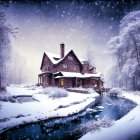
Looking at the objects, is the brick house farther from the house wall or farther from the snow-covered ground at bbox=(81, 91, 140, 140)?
the snow-covered ground at bbox=(81, 91, 140, 140)

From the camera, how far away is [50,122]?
384 inches

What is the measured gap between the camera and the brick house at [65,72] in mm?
30000

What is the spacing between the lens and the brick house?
30.0m

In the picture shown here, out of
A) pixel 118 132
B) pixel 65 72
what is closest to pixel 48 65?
pixel 65 72

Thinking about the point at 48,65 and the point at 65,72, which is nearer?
the point at 65,72

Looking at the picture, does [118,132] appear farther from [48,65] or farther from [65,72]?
[48,65]

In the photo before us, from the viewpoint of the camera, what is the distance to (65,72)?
1220 inches

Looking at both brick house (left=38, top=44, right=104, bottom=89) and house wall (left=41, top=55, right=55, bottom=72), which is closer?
brick house (left=38, top=44, right=104, bottom=89)

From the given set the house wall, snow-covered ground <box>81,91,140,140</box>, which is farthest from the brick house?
snow-covered ground <box>81,91,140,140</box>

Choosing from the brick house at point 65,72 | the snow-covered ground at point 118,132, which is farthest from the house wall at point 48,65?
the snow-covered ground at point 118,132

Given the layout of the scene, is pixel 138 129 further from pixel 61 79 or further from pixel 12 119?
pixel 61 79

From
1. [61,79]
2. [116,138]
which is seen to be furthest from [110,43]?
[116,138]

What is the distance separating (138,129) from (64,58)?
25.6 m

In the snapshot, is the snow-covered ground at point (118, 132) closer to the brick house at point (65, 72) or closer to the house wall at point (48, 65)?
the brick house at point (65, 72)
